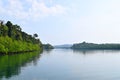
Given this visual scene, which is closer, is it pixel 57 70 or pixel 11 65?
pixel 57 70

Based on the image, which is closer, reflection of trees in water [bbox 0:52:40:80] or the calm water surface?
the calm water surface

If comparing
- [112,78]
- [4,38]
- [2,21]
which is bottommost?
[112,78]

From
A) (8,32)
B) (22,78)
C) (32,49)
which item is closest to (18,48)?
(8,32)

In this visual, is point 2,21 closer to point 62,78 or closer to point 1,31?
point 1,31

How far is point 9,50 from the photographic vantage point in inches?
3182

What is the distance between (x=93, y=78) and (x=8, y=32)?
226ft

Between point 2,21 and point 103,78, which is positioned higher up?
A: point 2,21

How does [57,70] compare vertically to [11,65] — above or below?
below

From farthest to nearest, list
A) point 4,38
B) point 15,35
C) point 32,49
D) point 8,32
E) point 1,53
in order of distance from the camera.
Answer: point 32,49 → point 15,35 → point 8,32 → point 4,38 → point 1,53

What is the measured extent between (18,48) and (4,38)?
11.6 m

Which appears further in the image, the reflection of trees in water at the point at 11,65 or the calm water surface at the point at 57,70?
the reflection of trees in water at the point at 11,65

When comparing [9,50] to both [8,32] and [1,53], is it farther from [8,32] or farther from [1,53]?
[8,32]

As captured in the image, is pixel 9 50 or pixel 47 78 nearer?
pixel 47 78

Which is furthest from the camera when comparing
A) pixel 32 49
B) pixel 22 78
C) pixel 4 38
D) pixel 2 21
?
pixel 32 49
